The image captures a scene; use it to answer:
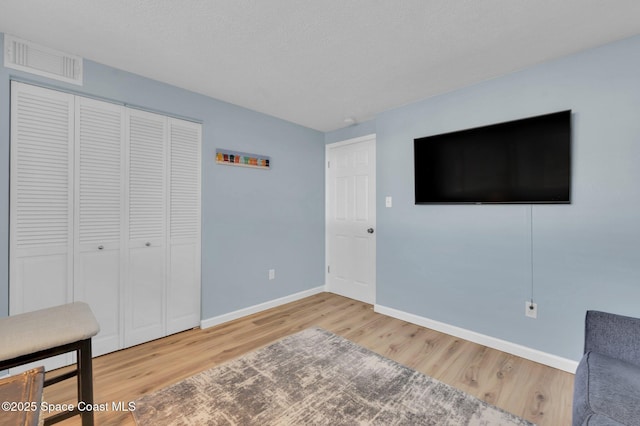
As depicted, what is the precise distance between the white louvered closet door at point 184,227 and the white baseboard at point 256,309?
128mm

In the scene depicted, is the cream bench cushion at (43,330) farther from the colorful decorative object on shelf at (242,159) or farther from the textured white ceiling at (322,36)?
the colorful decorative object on shelf at (242,159)

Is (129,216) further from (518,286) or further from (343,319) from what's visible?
(518,286)

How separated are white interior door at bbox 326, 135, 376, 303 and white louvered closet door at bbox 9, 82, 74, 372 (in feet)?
9.17

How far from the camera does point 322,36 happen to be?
5.91 ft

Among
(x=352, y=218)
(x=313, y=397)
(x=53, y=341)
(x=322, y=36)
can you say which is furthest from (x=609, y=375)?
(x=352, y=218)

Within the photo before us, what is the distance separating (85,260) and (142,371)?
0.96 m

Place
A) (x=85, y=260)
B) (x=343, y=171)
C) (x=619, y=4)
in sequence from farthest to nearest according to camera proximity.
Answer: (x=343, y=171) < (x=85, y=260) < (x=619, y=4)

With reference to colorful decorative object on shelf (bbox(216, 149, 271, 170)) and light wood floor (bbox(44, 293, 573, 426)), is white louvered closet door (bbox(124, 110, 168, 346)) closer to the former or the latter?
light wood floor (bbox(44, 293, 573, 426))

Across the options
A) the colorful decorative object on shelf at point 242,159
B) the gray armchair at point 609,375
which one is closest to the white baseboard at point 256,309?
the colorful decorative object on shelf at point 242,159

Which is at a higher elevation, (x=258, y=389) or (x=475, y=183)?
(x=475, y=183)

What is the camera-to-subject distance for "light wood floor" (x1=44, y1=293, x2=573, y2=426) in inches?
67.7

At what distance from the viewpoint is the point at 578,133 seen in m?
1.97

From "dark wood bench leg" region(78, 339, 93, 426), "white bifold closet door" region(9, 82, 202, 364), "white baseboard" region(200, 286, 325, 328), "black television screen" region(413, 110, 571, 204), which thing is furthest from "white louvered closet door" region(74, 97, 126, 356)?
"black television screen" region(413, 110, 571, 204)

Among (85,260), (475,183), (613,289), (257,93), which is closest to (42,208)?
(85,260)
